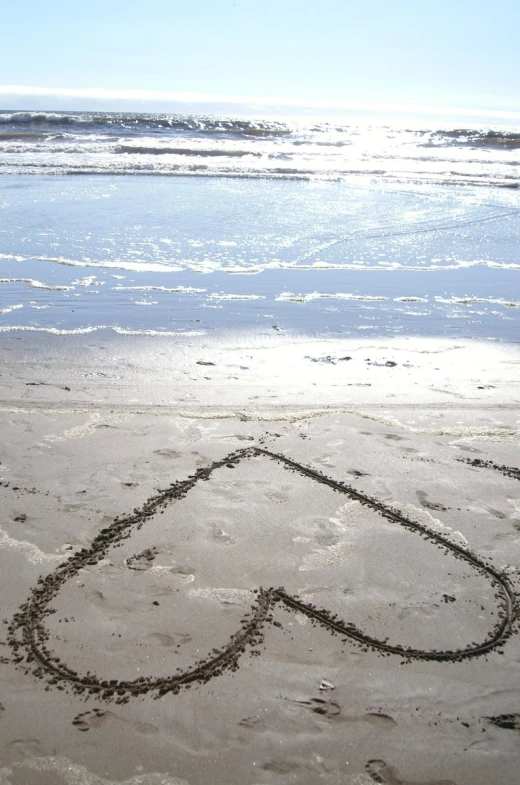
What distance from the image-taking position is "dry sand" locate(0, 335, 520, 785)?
241 cm

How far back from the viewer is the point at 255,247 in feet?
33.1

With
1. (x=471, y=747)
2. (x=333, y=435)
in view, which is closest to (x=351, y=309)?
(x=333, y=435)

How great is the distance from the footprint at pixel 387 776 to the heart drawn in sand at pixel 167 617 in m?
0.57

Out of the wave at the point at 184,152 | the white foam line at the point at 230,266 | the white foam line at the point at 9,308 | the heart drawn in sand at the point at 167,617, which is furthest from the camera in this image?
the wave at the point at 184,152

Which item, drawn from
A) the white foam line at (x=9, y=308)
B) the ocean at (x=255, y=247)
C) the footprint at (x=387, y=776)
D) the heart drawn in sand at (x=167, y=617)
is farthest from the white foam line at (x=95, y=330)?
the footprint at (x=387, y=776)

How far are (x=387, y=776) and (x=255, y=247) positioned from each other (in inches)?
340

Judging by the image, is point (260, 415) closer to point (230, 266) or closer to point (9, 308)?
point (9, 308)

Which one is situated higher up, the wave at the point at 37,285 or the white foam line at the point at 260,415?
the wave at the point at 37,285

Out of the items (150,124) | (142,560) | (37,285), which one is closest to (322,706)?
(142,560)

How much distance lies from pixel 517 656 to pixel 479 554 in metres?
0.72

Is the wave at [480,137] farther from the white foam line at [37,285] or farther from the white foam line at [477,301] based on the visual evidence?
the white foam line at [37,285]

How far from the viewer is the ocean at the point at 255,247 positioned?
721cm

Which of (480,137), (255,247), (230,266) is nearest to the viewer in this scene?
(230,266)

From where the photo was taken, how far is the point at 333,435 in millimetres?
4742
